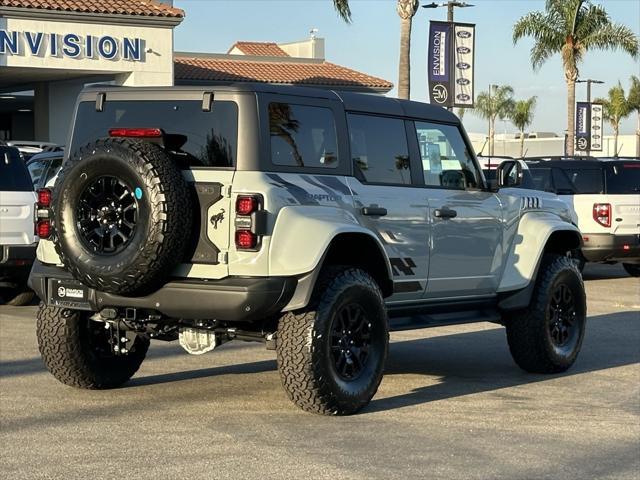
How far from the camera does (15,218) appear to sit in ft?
45.0

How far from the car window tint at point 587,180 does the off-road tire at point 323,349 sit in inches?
452

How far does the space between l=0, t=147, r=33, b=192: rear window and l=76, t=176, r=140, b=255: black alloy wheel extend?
6.16m

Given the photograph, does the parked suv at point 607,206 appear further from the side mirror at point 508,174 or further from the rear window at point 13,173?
→ the side mirror at point 508,174

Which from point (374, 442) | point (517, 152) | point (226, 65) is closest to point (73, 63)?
point (226, 65)

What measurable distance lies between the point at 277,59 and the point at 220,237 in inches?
1616

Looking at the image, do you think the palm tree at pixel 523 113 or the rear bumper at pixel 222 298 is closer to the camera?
the rear bumper at pixel 222 298

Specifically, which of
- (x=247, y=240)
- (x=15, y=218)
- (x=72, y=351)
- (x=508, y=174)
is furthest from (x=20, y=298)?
(x=247, y=240)

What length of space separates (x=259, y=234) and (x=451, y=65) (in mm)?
18642

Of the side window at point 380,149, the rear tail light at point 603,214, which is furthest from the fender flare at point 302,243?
the rear tail light at point 603,214

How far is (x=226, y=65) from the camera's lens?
45.7m

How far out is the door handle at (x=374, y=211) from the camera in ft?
27.5

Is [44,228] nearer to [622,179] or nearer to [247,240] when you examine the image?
[247,240]

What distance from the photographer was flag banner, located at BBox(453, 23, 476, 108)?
2566cm

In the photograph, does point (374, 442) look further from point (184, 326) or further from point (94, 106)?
point (94, 106)
